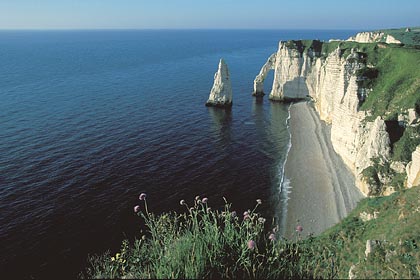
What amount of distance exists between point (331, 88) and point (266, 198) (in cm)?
3512

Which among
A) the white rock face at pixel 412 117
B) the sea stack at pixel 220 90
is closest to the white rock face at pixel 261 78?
the sea stack at pixel 220 90

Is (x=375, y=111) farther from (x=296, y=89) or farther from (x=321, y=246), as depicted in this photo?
(x=296, y=89)

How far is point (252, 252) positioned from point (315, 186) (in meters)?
36.4

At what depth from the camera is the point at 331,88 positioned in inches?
2603

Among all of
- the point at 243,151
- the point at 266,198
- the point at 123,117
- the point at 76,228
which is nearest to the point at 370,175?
the point at 266,198

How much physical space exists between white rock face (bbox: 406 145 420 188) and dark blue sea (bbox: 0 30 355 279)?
1419cm

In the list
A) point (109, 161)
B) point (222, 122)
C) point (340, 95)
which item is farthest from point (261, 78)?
point (109, 161)

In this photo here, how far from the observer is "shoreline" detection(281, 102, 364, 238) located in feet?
121

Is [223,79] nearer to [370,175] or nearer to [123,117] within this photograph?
[123,117]

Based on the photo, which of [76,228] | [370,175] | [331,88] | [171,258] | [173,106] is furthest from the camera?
[173,106]

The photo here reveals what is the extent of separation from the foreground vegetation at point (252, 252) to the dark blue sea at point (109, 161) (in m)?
18.0

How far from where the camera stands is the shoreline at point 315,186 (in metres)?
36.9

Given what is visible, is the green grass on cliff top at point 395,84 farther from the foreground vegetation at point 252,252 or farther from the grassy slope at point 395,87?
the foreground vegetation at point 252,252

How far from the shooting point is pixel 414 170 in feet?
108
